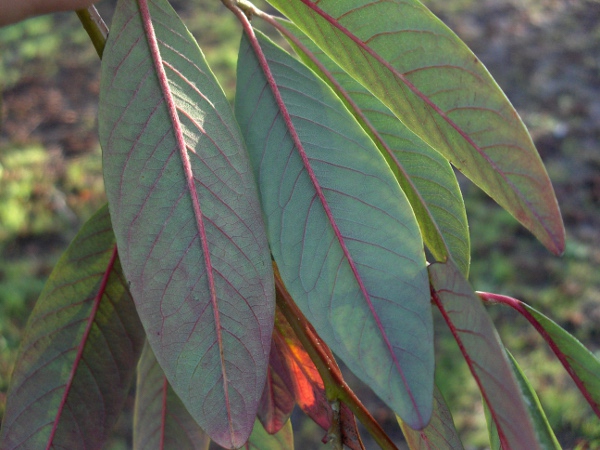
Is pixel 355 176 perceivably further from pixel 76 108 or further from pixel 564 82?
pixel 564 82

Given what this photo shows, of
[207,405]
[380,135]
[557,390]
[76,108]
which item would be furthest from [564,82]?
[207,405]

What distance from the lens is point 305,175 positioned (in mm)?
637

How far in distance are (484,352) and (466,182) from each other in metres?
3.02

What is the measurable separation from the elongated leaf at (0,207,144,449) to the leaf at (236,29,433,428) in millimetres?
279

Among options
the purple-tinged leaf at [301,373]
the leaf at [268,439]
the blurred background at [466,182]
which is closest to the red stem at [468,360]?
the purple-tinged leaf at [301,373]

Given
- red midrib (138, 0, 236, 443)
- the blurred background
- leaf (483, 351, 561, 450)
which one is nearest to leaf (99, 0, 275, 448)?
red midrib (138, 0, 236, 443)

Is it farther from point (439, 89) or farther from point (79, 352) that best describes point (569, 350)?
point (79, 352)

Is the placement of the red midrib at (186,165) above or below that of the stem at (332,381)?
above

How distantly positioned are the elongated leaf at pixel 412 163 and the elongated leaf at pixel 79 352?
1.07 feet

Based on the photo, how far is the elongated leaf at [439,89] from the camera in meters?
0.63

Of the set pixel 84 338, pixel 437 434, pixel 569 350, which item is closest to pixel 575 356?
pixel 569 350

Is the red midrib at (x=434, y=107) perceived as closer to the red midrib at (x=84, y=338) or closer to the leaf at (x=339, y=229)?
the leaf at (x=339, y=229)

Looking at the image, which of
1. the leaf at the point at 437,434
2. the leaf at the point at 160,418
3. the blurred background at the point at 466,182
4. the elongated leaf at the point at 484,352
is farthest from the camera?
the blurred background at the point at 466,182

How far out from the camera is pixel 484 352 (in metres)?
0.56
